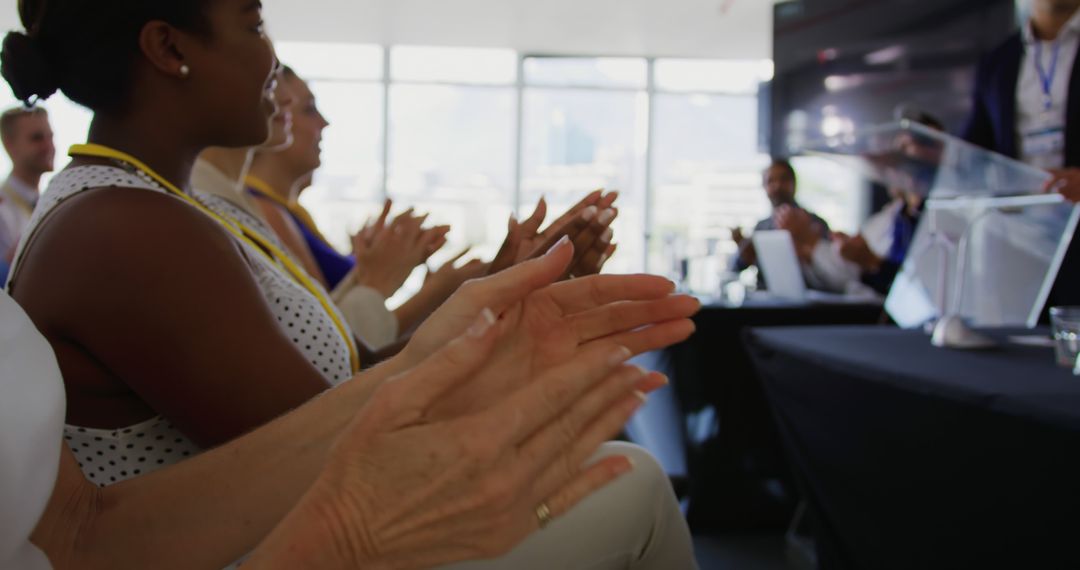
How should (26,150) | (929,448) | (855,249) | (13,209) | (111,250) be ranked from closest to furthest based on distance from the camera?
(111,250)
(929,448)
(855,249)
(13,209)
(26,150)

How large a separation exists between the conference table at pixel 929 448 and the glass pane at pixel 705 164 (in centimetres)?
697

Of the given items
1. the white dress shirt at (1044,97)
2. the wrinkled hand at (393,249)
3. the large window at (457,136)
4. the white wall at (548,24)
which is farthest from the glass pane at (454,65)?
the wrinkled hand at (393,249)

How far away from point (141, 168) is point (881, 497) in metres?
1.40

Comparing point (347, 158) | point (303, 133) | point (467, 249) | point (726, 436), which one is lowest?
point (726, 436)

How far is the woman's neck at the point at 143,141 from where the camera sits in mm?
1063

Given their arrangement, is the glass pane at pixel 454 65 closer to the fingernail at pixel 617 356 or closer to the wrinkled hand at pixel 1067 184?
the wrinkled hand at pixel 1067 184

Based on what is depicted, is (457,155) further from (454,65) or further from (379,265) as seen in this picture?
(379,265)

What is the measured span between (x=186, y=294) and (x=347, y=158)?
26.9 feet

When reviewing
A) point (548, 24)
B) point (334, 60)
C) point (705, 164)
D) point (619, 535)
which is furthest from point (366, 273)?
point (705, 164)

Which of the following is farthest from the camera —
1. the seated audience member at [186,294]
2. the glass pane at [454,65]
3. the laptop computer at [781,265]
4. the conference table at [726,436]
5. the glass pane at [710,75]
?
the glass pane at [710,75]

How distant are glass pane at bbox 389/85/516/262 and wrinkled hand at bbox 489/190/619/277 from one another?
24.4 ft

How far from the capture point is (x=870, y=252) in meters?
2.88

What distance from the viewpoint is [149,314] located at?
0.82 metres

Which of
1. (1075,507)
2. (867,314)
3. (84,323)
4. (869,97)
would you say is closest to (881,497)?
(1075,507)
